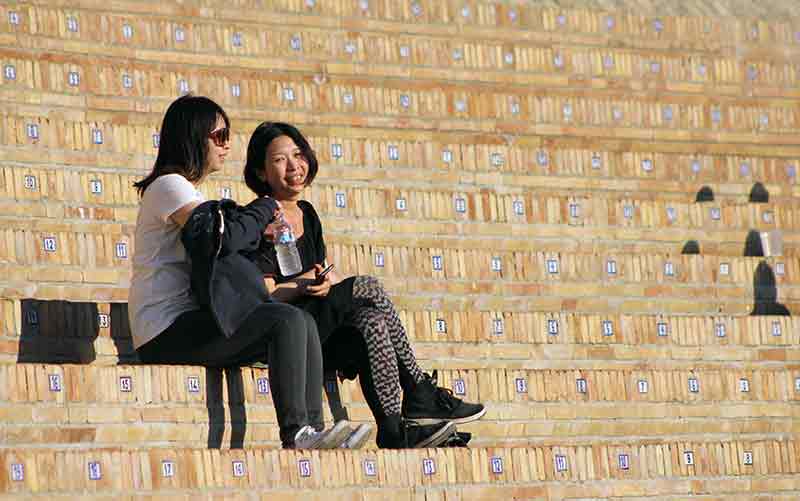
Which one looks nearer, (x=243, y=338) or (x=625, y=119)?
(x=243, y=338)

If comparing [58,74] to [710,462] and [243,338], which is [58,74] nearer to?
[243,338]

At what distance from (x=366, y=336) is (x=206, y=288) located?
24.2 inches

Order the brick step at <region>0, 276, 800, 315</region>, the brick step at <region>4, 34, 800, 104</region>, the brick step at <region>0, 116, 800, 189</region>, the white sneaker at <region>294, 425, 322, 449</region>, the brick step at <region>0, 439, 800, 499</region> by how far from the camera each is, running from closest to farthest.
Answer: the brick step at <region>0, 439, 800, 499</region> → the white sneaker at <region>294, 425, 322, 449</region> → the brick step at <region>0, 276, 800, 315</region> → the brick step at <region>0, 116, 800, 189</region> → the brick step at <region>4, 34, 800, 104</region>

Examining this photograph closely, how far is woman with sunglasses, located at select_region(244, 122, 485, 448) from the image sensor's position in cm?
686

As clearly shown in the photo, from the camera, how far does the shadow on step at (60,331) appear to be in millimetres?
7031

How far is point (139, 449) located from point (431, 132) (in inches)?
163

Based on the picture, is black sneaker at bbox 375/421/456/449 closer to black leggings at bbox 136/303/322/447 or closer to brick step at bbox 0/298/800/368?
black leggings at bbox 136/303/322/447

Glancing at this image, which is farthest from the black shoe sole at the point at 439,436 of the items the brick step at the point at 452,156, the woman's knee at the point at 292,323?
the brick step at the point at 452,156

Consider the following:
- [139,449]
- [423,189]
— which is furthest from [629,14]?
[139,449]

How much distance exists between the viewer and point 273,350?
6590 millimetres

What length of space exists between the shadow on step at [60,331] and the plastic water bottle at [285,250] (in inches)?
26.2

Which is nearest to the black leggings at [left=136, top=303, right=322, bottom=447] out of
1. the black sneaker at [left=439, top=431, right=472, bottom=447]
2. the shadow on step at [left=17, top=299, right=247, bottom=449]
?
the shadow on step at [left=17, top=299, right=247, bottom=449]

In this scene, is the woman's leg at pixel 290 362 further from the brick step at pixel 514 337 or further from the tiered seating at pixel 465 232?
the brick step at pixel 514 337

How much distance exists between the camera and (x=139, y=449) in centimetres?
643
